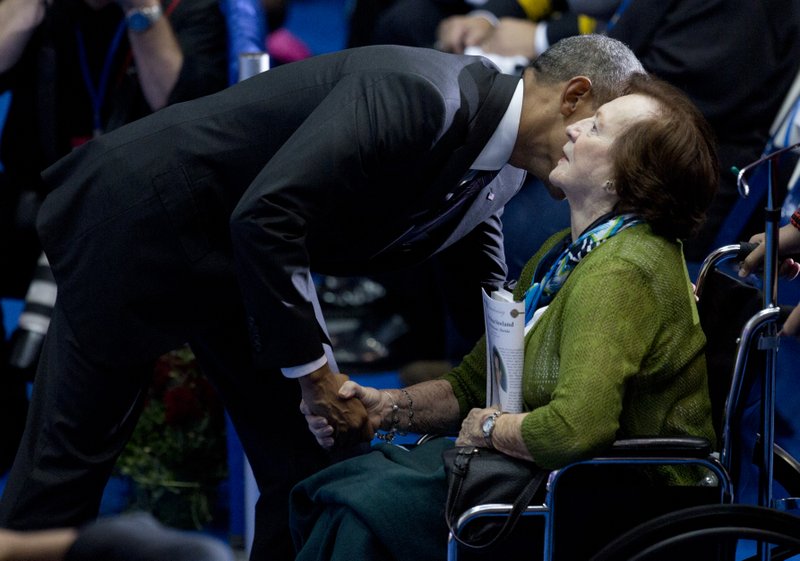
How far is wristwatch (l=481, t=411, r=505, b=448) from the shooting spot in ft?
7.11

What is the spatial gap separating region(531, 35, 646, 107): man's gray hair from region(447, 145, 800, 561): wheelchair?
1.21 ft

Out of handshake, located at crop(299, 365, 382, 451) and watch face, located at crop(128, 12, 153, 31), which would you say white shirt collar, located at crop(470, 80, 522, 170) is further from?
watch face, located at crop(128, 12, 153, 31)

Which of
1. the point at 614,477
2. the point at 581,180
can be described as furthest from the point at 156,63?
the point at 614,477

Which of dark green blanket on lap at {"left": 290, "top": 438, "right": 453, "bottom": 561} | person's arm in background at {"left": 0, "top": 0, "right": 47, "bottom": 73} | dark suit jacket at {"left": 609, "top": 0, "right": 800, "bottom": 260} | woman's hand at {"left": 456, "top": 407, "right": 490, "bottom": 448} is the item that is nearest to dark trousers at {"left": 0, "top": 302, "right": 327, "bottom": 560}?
dark green blanket on lap at {"left": 290, "top": 438, "right": 453, "bottom": 561}

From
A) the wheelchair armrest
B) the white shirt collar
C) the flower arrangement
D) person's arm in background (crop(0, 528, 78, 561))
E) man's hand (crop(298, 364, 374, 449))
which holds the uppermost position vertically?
person's arm in background (crop(0, 528, 78, 561))

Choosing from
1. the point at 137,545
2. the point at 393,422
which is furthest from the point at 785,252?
the point at 137,545

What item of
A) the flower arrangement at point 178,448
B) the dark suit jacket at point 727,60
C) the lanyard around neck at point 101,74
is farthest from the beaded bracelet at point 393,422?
the lanyard around neck at point 101,74

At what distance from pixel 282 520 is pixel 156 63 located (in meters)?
1.36

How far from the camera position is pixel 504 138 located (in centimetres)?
246

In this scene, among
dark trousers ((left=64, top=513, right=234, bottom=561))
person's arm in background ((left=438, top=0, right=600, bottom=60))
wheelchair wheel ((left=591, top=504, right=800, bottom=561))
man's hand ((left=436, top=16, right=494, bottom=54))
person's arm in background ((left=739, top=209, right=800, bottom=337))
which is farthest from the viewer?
man's hand ((left=436, top=16, right=494, bottom=54))

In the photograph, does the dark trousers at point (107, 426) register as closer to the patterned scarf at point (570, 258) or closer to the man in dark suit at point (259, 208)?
the man in dark suit at point (259, 208)

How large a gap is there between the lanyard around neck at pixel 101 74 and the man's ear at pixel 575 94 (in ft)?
5.29

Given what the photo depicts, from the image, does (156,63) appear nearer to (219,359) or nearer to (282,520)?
(219,359)

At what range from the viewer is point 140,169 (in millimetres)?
2443
